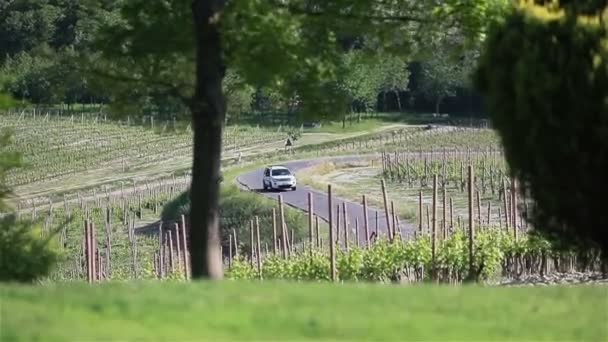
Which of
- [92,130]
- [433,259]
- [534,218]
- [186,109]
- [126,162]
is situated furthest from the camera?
[92,130]

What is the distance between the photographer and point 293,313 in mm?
8219

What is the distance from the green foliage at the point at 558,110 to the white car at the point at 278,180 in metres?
33.7

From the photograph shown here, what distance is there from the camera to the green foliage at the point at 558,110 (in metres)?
10.3

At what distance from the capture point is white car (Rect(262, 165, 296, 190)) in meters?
44.9

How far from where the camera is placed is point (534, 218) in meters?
11.7

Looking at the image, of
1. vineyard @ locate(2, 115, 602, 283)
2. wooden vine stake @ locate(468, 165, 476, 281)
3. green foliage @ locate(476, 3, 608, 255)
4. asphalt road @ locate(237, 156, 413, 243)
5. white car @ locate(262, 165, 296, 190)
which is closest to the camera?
green foliage @ locate(476, 3, 608, 255)

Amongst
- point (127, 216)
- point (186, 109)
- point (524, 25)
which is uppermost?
point (524, 25)

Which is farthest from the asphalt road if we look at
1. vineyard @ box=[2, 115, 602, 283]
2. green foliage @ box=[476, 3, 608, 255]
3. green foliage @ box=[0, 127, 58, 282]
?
green foliage @ box=[476, 3, 608, 255]

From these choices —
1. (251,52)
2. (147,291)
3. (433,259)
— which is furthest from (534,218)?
(433,259)

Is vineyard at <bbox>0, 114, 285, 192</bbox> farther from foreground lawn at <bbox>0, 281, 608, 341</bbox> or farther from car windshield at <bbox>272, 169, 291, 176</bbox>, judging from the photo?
foreground lawn at <bbox>0, 281, 608, 341</bbox>

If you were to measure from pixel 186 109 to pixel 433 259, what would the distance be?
6.75 metres

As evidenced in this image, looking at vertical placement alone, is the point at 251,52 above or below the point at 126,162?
above

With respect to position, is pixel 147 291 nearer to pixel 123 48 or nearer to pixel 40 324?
pixel 40 324

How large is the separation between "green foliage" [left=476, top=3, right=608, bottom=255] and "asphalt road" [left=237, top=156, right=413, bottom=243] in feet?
50.2
